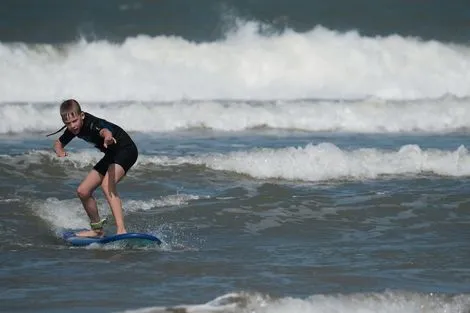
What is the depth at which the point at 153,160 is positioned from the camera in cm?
1278

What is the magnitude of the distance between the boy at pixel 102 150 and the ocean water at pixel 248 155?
0.35 metres

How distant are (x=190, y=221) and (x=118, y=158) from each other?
57.4 inches

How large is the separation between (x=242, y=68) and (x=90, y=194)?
17442 millimetres

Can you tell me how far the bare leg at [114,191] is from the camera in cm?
846

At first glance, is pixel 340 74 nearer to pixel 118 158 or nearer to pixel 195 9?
pixel 195 9

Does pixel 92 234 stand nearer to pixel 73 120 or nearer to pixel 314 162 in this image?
pixel 73 120

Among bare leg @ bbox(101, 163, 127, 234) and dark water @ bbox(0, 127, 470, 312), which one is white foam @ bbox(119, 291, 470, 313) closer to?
dark water @ bbox(0, 127, 470, 312)

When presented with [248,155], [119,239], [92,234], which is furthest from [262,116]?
[119,239]

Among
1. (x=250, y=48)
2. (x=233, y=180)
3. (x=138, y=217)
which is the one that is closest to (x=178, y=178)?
(x=233, y=180)

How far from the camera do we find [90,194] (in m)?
8.59

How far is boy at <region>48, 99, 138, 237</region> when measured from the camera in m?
8.26

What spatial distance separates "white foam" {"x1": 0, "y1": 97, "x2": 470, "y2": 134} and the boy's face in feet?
33.7

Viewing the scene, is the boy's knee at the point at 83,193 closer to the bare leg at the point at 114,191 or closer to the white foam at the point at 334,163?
the bare leg at the point at 114,191

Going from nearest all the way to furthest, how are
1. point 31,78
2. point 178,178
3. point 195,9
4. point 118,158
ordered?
point 118,158, point 178,178, point 31,78, point 195,9
